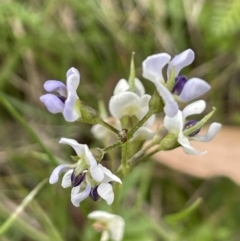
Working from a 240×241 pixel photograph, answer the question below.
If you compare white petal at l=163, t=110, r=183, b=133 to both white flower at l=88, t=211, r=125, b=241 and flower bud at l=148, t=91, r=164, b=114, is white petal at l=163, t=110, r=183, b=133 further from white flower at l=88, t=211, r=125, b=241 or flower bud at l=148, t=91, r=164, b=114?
white flower at l=88, t=211, r=125, b=241

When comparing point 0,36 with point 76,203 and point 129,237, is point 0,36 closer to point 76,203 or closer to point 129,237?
point 129,237

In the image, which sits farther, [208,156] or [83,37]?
[83,37]

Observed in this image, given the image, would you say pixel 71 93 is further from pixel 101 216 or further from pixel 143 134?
pixel 101 216

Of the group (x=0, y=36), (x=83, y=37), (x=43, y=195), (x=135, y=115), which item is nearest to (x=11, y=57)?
(x=0, y=36)

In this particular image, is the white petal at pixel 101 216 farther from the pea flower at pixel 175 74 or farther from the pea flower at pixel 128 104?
the pea flower at pixel 175 74

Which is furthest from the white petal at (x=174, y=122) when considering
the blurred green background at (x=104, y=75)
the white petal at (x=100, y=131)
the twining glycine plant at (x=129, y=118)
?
the blurred green background at (x=104, y=75)

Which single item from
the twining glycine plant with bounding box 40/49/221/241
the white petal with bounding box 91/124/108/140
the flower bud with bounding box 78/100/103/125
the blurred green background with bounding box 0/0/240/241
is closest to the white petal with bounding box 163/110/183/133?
the twining glycine plant with bounding box 40/49/221/241
